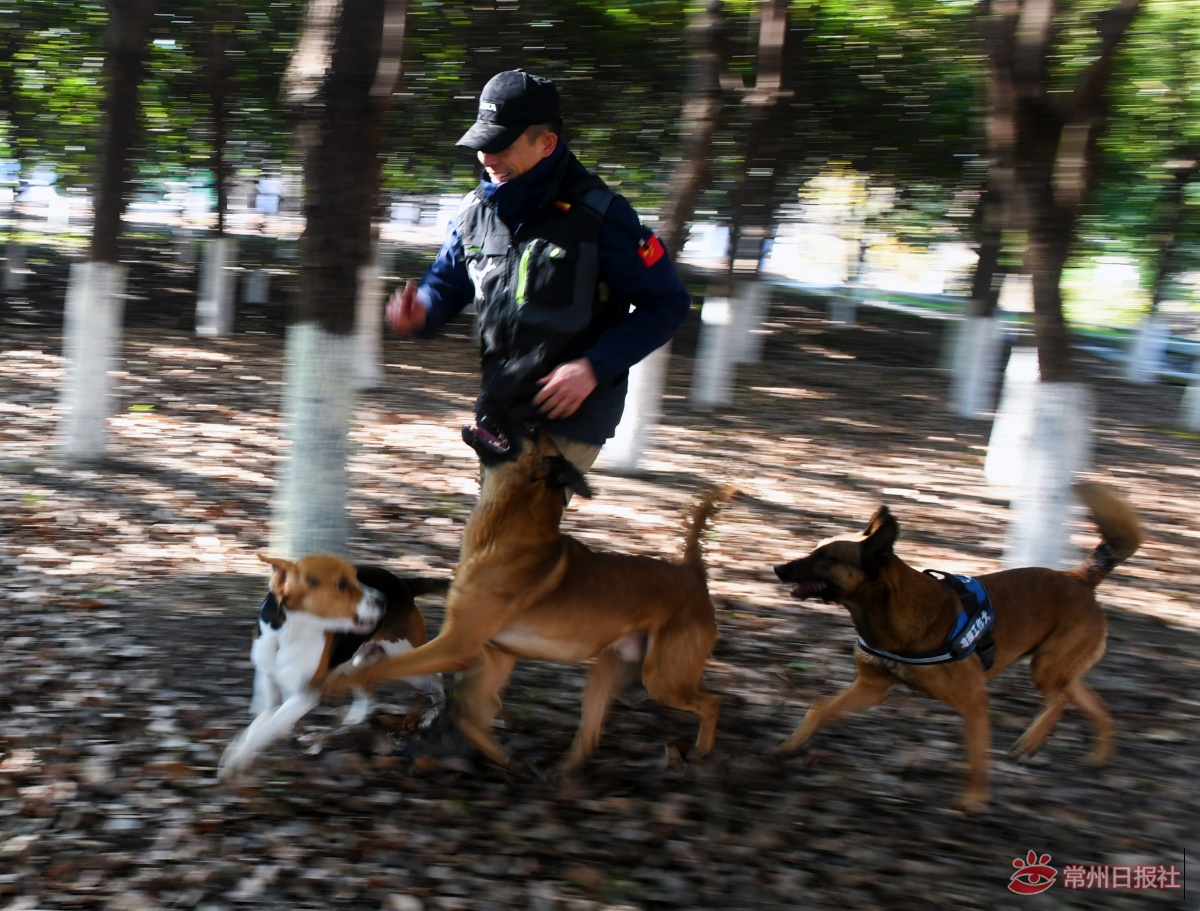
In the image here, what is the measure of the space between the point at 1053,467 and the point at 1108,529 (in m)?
2.16

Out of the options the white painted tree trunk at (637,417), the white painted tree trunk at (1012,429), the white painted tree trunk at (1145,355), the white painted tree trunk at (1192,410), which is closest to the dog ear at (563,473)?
the white painted tree trunk at (637,417)

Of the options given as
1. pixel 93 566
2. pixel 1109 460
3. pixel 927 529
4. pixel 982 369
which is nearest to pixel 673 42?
pixel 982 369

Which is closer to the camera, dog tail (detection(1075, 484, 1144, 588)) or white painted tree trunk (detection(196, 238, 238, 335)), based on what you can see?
dog tail (detection(1075, 484, 1144, 588))

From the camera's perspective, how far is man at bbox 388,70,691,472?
384 centimetres

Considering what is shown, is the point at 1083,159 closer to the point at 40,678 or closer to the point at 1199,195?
the point at 40,678

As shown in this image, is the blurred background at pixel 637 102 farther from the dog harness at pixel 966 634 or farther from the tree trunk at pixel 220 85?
the dog harness at pixel 966 634

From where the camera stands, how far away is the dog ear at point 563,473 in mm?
3877

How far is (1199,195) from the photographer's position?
2341 centimetres

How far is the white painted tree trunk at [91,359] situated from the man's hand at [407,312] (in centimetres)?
585

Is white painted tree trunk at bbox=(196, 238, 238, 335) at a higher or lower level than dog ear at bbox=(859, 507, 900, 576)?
higher

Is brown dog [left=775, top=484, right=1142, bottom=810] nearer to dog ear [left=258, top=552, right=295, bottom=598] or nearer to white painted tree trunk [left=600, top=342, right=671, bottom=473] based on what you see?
dog ear [left=258, top=552, right=295, bottom=598]

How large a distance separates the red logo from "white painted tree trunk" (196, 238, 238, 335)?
54.3 ft

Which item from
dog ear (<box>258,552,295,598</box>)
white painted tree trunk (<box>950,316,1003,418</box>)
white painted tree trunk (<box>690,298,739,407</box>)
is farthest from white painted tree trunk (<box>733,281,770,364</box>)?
dog ear (<box>258,552,295,598</box>)

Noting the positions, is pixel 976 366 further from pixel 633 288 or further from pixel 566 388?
pixel 566 388
